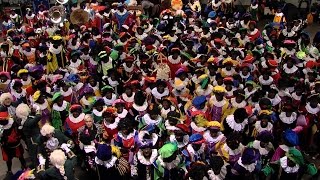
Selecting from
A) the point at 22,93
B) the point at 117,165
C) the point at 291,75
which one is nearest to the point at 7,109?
the point at 22,93

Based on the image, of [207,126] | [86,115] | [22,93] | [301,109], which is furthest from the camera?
[22,93]

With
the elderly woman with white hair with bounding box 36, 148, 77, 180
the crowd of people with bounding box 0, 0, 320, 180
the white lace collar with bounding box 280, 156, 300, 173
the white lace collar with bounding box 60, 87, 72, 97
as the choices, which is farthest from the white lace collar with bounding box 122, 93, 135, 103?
the white lace collar with bounding box 280, 156, 300, 173

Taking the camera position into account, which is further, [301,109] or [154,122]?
[301,109]

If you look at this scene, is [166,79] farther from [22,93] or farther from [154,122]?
[22,93]

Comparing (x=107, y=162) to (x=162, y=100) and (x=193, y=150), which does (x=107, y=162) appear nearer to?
(x=193, y=150)

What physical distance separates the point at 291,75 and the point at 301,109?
61.0 inches

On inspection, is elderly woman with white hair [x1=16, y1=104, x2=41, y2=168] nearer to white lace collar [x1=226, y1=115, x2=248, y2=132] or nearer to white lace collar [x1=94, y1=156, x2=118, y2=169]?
white lace collar [x1=94, y1=156, x2=118, y2=169]

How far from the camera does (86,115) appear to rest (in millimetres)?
7816

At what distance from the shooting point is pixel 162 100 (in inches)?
327

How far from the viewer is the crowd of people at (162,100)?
6.59 m

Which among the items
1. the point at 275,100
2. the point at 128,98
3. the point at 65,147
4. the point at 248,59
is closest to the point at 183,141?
the point at 65,147

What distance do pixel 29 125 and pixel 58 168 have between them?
1703mm

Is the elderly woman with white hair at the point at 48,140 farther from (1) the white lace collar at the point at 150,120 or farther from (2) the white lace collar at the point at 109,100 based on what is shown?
(2) the white lace collar at the point at 109,100

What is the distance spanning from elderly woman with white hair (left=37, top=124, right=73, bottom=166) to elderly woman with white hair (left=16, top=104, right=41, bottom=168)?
1.77ft
